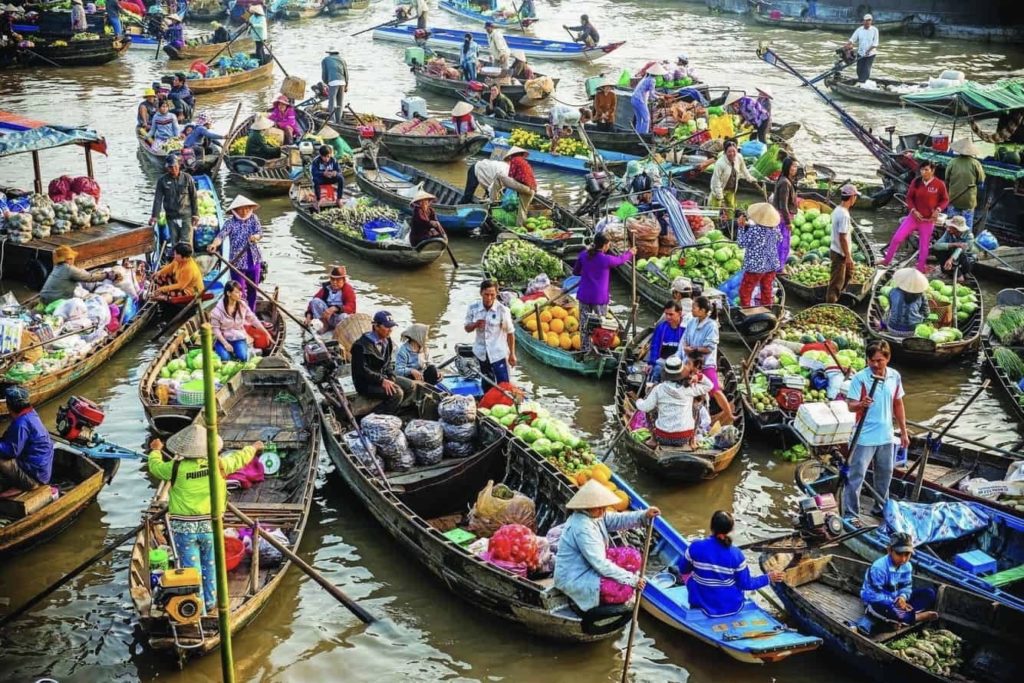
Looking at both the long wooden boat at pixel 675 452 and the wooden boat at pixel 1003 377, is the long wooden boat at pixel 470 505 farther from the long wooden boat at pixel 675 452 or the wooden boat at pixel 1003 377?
the wooden boat at pixel 1003 377

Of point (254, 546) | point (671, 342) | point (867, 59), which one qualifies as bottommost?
point (254, 546)

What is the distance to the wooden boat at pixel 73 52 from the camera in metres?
30.7

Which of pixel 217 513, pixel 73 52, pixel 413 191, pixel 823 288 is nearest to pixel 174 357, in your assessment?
pixel 413 191

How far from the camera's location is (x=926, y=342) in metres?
13.3

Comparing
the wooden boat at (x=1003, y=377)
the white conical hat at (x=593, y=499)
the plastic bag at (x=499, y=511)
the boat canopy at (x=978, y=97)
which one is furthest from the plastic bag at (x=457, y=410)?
the boat canopy at (x=978, y=97)

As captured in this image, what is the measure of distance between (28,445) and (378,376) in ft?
10.9

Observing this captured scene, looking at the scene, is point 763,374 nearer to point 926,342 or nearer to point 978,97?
point 926,342

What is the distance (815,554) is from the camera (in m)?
9.03

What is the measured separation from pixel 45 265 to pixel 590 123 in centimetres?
1122

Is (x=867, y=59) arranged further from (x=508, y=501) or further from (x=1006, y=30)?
(x=508, y=501)

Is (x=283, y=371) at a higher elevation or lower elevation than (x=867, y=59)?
lower

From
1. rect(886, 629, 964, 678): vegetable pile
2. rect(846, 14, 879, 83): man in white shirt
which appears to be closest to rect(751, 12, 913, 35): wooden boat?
rect(846, 14, 879, 83): man in white shirt

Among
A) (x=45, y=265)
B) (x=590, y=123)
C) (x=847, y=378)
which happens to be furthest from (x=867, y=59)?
(x=45, y=265)

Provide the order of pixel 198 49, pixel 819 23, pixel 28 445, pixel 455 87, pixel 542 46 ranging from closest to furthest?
1. pixel 28 445
2. pixel 455 87
3. pixel 198 49
4. pixel 542 46
5. pixel 819 23
